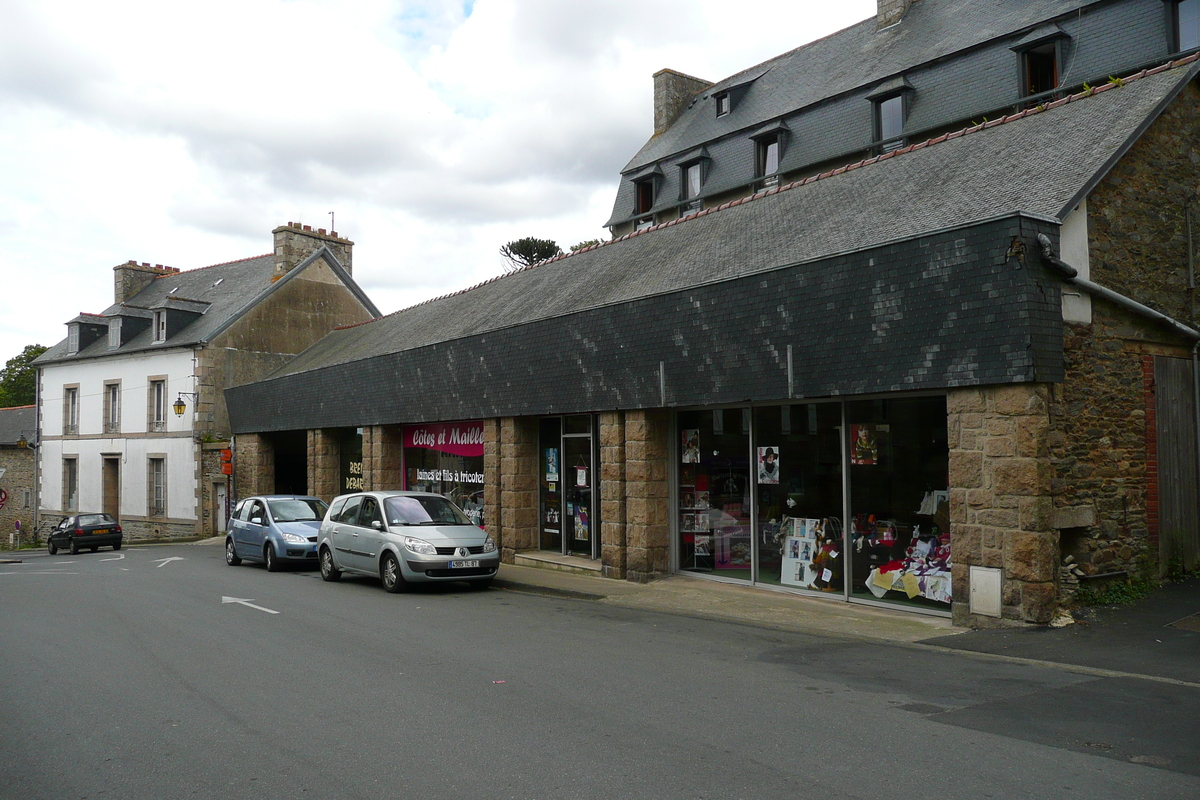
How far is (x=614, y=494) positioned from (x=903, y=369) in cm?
577

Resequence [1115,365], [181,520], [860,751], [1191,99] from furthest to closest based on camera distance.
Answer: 1. [181,520]
2. [1191,99]
3. [1115,365]
4. [860,751]

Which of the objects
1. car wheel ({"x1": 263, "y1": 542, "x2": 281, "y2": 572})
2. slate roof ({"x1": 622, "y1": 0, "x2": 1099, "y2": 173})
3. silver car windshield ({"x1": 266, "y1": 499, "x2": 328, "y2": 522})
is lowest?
car wheel ({"x1": 263, "y1": 542, "x2": 281, "y2": 572})

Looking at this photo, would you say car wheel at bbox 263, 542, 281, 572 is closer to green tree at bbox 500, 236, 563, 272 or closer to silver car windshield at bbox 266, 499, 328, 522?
silver car windshield at bbox 266, 499, 328, 522

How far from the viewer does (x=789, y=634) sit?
31.0ft

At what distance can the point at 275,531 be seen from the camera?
56.8 ft

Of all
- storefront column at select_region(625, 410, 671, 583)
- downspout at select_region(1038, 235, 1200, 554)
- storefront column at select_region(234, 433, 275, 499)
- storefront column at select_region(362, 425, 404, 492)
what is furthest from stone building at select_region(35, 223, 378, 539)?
downspout at select_region(1038, 235, 1200, 554)

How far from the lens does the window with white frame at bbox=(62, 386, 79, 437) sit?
37594 millimetres

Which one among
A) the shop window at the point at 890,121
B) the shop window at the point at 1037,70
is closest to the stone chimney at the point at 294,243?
the shop window at the point at 890,121

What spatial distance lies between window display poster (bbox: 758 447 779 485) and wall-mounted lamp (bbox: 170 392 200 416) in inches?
946

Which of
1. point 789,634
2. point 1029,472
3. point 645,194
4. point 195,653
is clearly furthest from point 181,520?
point 1029,472

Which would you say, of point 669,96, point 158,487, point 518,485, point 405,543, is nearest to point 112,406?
point 158,487

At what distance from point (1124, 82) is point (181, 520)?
3165cm

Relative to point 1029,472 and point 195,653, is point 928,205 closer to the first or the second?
point 1029,472

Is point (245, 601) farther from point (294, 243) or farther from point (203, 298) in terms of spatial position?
point (203, 298)
